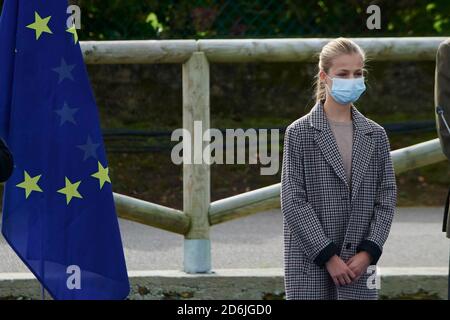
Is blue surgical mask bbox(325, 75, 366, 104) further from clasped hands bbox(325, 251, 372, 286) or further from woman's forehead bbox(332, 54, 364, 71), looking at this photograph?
clasped hands bbox(325, 251, 372, 286)

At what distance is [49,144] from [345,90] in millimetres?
1232

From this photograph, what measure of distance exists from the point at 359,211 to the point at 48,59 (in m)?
1.40

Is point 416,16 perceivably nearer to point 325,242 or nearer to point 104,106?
point 104,106

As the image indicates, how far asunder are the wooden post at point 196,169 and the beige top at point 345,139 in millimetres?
1512

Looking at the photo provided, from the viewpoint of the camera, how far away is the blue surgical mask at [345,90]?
17.9 feet

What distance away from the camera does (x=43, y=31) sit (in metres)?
5.93

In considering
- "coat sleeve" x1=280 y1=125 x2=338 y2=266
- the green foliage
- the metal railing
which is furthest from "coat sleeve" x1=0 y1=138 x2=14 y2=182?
the green foliage

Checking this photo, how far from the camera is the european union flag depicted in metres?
5.90

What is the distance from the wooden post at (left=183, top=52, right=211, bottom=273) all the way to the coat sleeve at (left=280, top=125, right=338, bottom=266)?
1516 mm

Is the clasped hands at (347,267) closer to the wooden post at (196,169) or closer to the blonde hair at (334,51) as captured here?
the blonde hair at (334,51)

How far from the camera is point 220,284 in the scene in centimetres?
707

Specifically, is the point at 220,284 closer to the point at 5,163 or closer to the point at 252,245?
the point at 252,245

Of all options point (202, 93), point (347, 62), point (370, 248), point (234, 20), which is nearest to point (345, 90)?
point (347, 62)

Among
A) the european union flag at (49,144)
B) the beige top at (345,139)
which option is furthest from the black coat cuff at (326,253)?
the european union flag at (49,144)
